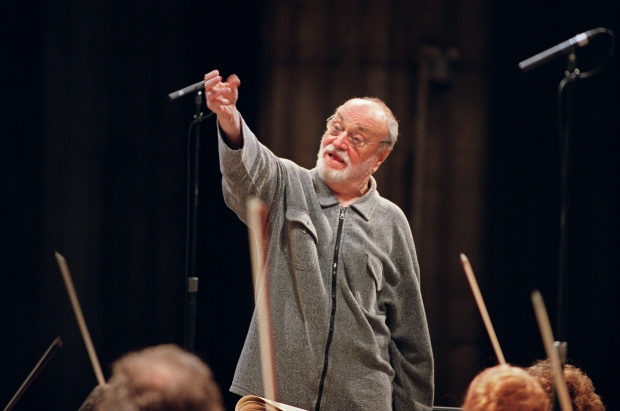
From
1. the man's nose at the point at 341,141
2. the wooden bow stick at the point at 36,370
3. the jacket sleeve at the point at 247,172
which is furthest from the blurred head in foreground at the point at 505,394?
the wooden bow stick at the point at 36,370

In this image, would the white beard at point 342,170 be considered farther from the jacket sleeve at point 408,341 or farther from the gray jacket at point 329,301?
the jacket sleeve at point 408,341

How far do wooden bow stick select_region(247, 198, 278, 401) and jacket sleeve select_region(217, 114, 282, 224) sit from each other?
1.2 inches

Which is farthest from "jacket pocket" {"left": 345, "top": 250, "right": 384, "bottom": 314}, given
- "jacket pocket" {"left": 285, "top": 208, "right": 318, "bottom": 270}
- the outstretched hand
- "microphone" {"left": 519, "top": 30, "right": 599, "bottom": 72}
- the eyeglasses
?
"microphone" {"left": 519, "top": 30, "right": 599, "bottom": 72}

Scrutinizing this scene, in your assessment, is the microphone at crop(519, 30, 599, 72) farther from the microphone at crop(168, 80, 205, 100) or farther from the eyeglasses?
the microphone at crop(168, 80, 205, 100)

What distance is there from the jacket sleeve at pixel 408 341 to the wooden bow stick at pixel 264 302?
372 millimetres

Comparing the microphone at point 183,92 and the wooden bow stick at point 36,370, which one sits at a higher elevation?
the microphone at point 183,92

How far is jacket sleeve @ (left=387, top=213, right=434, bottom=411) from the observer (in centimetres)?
235

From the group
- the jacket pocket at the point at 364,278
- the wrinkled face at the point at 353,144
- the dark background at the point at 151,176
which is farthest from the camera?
the dark background at the point at 151,176

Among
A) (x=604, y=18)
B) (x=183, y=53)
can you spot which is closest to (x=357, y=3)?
(x=183, y=53)

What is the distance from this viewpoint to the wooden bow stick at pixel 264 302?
215 centimetres

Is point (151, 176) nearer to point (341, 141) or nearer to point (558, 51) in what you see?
point (341, 141)

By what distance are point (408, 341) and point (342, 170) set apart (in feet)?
1.74

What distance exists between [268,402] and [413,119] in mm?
1960

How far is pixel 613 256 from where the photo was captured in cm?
327
